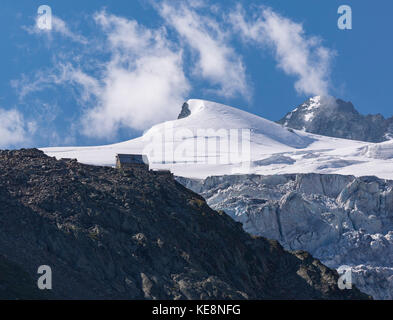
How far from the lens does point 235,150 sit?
159 m

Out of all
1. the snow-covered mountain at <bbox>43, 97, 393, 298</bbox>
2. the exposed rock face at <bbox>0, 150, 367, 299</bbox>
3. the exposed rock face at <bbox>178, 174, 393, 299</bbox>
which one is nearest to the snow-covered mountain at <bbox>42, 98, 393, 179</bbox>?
the snow-covered mountain at <bbox>43, 97, 393, 298</bbox>

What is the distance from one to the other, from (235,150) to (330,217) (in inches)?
2022

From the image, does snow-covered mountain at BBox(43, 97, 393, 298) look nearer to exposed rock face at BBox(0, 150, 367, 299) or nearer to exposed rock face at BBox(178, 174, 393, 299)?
exposed rock face at BBox(178, 174, 393, 299)

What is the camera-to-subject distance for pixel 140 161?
7900 centimetres

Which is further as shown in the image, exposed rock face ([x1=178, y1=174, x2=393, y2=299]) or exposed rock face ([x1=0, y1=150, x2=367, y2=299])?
exposed rock face ([x1=178, y1=174, x2=393, y2=299])

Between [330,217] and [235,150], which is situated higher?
[235,150]

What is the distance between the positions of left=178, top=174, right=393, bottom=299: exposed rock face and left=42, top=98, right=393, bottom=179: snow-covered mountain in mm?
12518

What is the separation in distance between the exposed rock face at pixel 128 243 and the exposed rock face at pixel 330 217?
96.8 ft

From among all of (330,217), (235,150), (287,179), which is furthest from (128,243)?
(235,150)

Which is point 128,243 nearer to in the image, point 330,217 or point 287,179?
point 330,217

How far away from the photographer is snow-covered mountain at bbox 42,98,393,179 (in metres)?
141
